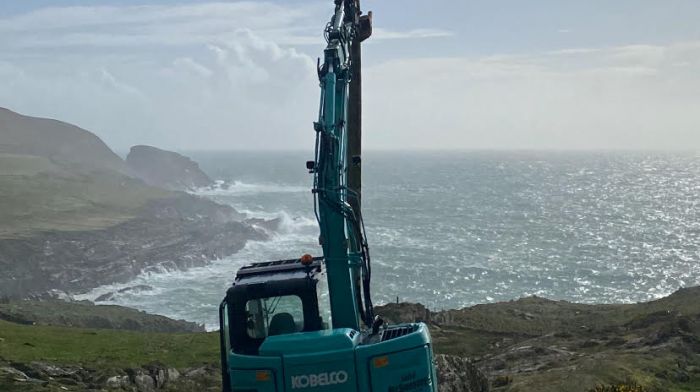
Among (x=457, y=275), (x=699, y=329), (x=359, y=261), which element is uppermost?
(x=359, y=261)

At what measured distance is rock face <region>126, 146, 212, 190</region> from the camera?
172 meters

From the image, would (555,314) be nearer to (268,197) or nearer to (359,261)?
(359,261)

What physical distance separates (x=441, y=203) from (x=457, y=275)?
6576 centimetres

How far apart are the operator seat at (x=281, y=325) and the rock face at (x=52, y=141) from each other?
165 meters

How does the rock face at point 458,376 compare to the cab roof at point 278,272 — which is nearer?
the cab roof at point 278,272

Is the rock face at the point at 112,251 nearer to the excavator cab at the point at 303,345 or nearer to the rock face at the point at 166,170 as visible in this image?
the excavator cab at the point at 303,345

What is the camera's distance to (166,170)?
182 metres

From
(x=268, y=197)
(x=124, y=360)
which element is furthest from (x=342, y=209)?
(x=268, y=197)

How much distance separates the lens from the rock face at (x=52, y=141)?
170 metres

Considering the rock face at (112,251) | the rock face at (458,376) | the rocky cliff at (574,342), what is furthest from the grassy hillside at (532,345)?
the rock face at (112,251)

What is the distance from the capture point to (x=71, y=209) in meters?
100

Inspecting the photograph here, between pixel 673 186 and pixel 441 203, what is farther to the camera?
pixel 673 186

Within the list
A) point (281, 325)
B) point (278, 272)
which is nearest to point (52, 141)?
point (278, 272)

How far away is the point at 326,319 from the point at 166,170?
177206 mm
